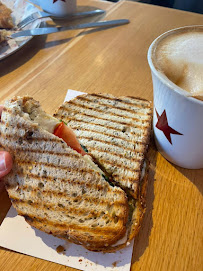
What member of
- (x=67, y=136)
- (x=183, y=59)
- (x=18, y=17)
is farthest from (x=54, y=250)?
(x=18, y=17)

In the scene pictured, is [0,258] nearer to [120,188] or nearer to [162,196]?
[120,188]

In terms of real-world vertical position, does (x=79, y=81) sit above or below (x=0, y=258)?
above

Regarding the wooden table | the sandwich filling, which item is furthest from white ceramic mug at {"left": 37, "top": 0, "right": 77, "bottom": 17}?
the sandwich filling

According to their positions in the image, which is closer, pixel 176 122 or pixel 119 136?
pixel 176 122

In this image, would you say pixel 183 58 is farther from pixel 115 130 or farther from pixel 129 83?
pixel 129 83

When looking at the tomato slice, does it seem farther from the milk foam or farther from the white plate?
the white plate

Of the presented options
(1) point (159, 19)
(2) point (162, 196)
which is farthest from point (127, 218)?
(1) point (159, 19)
